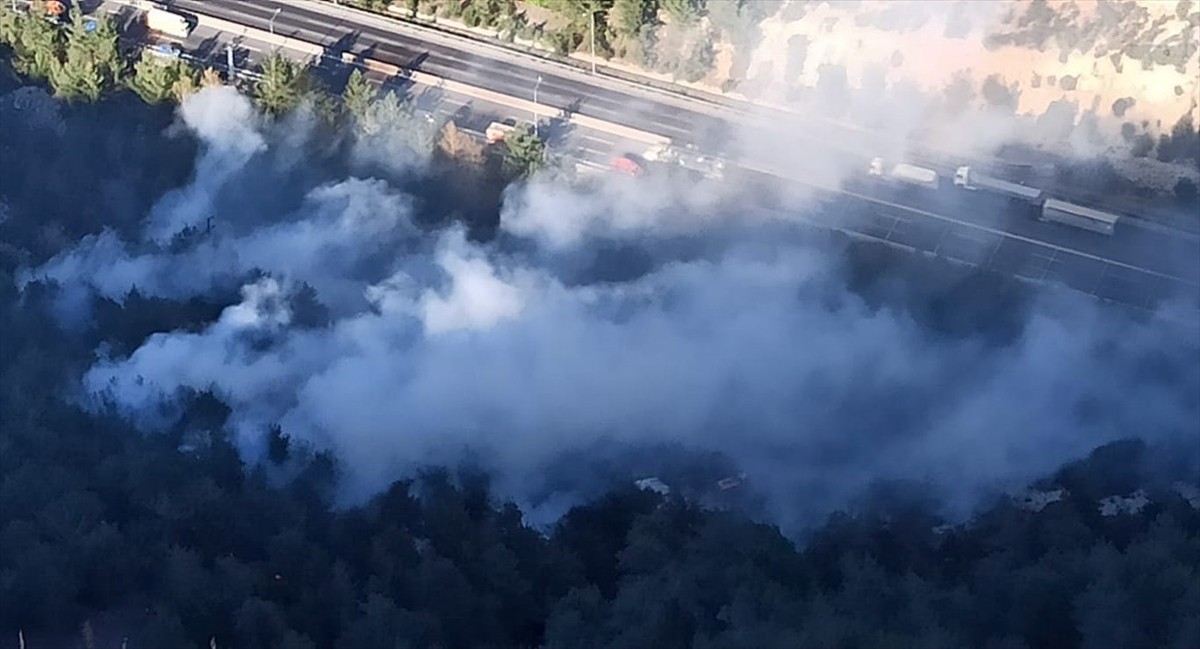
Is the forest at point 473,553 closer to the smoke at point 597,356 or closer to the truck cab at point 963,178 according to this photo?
the smoke at point 597,356

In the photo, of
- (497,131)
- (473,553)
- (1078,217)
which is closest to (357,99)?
(497,131)

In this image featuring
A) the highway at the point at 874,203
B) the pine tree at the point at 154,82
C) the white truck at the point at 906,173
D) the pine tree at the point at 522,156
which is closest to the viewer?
the highway at the point at 874,203

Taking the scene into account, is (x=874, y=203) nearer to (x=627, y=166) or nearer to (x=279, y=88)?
(x=627, y=166)

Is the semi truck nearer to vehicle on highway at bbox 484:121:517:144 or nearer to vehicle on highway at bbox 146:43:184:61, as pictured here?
vehicle on highway at bbox 484:121:517:144

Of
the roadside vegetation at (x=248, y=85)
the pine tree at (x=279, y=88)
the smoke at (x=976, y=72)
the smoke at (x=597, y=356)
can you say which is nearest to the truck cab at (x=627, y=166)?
the smoke at (x=597, y=356)

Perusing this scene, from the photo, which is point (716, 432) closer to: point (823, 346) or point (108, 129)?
point (823, 346)

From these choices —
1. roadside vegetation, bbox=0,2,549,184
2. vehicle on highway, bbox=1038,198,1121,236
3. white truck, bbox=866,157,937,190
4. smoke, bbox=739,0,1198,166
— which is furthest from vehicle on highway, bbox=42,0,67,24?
vehicle on highway, bbox=1038,198,1121,236
